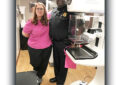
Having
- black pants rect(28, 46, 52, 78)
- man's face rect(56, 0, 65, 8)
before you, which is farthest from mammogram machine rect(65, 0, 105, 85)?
black pants rect(28, 46, 52, 78)

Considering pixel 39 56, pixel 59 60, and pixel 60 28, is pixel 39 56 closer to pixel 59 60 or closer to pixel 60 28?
pixel 59 60

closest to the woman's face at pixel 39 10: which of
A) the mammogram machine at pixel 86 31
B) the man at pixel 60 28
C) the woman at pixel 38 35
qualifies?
the woman at pixel 38 35

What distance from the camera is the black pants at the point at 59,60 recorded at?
4.33 ft

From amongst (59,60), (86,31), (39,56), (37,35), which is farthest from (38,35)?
(86,31)

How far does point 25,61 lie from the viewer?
5.26 ft

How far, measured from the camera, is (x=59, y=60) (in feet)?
4.59

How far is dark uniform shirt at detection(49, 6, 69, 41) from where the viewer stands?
1.27m

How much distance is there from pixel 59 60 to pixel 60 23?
398 mm

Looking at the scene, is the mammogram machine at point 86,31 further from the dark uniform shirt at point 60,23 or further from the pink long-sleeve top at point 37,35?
the pink long-sleeve top at point 37,35

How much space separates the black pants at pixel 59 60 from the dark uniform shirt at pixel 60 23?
0.27ft

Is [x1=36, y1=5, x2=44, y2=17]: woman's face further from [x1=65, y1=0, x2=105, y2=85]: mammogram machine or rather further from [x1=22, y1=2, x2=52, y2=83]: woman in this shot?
[x1=65, y1=0, x2=105, y2=85]: mammogram machine
